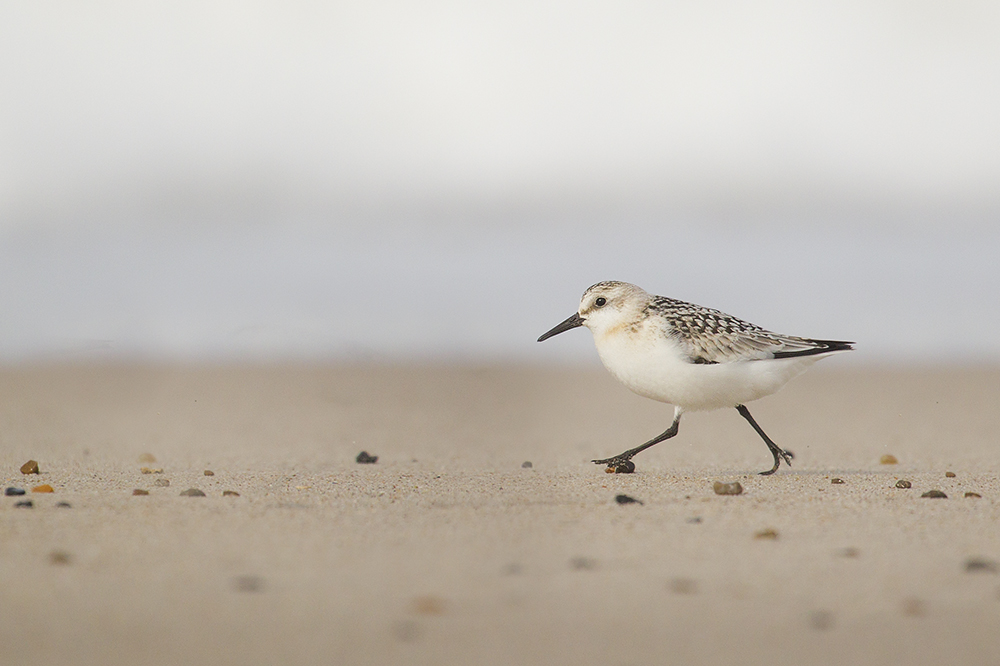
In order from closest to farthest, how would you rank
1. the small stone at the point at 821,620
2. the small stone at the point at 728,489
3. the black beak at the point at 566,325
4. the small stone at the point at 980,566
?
the small stone at the point at 821,620 < the small stone at the point at 980,566 < the small stone at the point at 728,489 < the black beak at the point at 566,325

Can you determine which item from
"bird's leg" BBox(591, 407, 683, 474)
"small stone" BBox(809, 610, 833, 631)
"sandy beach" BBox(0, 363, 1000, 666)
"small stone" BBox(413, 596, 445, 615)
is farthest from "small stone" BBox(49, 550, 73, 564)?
"bird's leg" BBox(591, 407, 683, 474)

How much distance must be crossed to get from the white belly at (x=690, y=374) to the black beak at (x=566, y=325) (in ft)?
1.81

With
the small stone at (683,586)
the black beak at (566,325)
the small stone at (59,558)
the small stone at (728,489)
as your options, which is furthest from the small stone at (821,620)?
the black beak at (566,325)

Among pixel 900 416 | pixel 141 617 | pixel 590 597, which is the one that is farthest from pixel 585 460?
pixel 900 416

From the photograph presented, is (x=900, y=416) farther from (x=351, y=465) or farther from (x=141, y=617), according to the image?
(x=141, y=617)

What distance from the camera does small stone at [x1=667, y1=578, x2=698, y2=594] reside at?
3.77 meters

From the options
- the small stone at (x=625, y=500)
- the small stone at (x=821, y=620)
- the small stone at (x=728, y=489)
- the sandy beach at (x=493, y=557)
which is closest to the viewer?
the sandy beach at (x=493, y=557)

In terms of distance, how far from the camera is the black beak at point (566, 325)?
7.36m

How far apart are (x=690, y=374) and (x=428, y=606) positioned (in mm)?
3423

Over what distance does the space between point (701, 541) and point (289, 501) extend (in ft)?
7.33

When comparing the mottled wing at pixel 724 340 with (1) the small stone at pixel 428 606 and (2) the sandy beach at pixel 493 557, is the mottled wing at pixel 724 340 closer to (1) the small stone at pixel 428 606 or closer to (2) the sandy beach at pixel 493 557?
(2) the sandy beach at pixel 493 557

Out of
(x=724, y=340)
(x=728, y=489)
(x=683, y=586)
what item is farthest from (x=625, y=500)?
(x=724, y=340)

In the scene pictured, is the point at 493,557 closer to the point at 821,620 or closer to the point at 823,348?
the point at 821,620

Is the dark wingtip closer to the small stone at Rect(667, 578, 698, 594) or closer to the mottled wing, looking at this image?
the mottled wing
